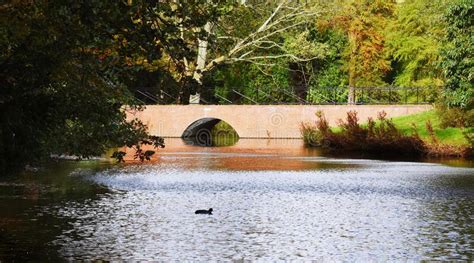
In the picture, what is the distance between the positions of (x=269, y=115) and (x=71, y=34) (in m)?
44.9

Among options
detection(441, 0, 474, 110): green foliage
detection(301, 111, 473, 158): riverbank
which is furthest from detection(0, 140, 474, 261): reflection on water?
detection(301, 111, 473, 158): riverbank

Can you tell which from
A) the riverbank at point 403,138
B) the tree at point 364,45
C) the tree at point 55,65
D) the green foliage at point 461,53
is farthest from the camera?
the tree at point 364,45

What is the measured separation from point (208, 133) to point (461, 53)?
30.5 m

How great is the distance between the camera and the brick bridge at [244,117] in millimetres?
54188

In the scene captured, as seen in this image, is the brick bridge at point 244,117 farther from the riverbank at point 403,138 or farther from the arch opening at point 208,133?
the riverbank at point 403,138

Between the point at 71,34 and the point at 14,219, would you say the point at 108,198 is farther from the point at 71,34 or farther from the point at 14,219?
the point at 71,34

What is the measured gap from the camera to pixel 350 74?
67.1 m

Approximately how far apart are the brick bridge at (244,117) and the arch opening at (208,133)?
147 millimetres

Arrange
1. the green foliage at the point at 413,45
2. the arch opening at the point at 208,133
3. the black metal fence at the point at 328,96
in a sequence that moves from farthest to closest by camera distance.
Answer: the green foliage at the point at 413,45, the black metal fence at the point at 328,96, the arch opening at the point at 208,133

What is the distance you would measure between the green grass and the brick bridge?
18.6 feet

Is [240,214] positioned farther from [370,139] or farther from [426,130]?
[426,130]

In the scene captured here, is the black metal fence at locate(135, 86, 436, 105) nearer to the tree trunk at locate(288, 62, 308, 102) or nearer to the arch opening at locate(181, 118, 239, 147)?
the arch opening at locate(181, 118, 239, 147)

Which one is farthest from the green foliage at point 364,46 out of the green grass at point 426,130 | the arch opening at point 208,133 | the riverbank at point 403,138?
the riverbank at point 403,138

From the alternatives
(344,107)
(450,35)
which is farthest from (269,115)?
(450,35)
